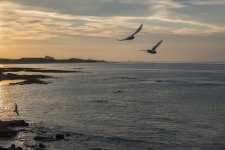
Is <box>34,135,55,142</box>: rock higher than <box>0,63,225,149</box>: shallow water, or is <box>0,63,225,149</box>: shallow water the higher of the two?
<box>34,135,55,142</box>: rock

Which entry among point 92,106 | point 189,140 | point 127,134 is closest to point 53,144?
point 127,134

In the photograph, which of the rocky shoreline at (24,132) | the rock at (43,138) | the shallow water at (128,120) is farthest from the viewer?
the rock at (43,138)

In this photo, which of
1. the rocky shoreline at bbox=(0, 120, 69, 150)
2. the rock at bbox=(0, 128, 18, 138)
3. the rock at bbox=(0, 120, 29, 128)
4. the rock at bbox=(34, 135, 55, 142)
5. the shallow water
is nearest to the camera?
the rocky shoreline at bbox=(0, 120, 69, 150)

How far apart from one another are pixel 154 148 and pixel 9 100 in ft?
166

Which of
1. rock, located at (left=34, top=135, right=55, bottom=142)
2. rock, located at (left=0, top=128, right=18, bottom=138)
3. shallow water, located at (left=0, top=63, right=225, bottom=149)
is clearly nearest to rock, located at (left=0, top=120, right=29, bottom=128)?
shallow water, located at (left=0, top=63, right=225, bottom=149)

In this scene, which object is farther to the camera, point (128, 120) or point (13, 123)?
point (128, 120)

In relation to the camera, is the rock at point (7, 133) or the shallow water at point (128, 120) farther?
the rock at point (7, 133)

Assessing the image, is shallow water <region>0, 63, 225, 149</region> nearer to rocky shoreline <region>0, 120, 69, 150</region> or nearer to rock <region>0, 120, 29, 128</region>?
rocky shoreline <region>0, 120, 69, 150</region>

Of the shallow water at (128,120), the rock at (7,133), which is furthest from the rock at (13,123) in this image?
the rock at (7,133)

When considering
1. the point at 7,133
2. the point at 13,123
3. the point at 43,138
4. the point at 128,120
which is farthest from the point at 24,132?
the point at 128,120

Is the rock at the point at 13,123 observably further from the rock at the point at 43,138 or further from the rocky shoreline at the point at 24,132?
the rock at the point at 43,138

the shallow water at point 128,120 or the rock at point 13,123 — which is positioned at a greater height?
the rock at point 13,123

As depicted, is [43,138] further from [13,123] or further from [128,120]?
[128,120]

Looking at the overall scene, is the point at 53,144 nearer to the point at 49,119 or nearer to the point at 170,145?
the point at 170,145
